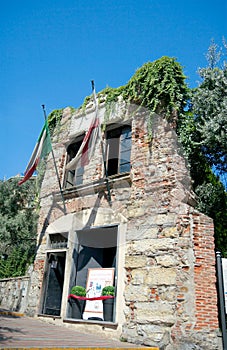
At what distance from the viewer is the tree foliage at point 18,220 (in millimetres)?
8977

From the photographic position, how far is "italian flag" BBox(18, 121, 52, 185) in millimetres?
8867

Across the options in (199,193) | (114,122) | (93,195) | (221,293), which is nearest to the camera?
(221,293)

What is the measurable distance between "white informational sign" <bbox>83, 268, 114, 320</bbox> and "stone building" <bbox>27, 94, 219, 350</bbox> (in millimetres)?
102

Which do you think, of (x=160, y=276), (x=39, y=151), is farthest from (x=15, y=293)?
(x=160, y=276)

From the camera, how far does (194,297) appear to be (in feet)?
19.1

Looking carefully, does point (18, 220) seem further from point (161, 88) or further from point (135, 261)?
point (161, 88)

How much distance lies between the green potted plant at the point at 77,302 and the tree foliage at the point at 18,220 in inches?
95.8

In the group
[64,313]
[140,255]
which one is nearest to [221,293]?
[140,255]

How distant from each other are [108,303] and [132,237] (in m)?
1.53

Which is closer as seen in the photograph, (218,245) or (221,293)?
(221,293)

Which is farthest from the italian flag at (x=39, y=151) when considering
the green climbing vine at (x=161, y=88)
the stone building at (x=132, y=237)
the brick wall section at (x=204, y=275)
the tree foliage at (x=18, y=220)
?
the brick wall section at (x=204, y=275)

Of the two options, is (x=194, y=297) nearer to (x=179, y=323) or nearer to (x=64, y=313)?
(x=179, y=323)

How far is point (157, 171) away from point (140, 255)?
1922mm

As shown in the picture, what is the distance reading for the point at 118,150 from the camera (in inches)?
340
